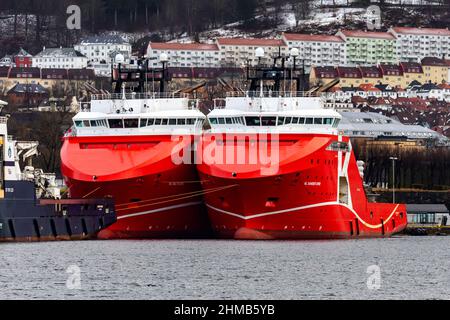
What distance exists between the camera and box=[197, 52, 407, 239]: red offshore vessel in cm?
10688

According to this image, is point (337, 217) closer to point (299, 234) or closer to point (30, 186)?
point (299, 234)

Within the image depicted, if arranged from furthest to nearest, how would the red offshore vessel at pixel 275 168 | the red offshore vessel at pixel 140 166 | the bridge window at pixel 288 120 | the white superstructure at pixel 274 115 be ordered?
the bridge window at pixel 288 120
the white superstructure at pixel 274 115
the red offshore vessel at pixel 140 166
the red offshore vessel at pixel 275 168

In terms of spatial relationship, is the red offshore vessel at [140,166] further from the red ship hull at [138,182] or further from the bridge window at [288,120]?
the bridge window at [288,120]

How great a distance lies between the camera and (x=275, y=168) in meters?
106

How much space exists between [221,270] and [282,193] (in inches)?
788

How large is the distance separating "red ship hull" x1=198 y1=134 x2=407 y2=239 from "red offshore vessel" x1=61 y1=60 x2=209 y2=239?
6.06 ft

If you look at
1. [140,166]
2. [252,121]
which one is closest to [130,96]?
[140,166]

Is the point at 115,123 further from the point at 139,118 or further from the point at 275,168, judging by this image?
the point at 275,168

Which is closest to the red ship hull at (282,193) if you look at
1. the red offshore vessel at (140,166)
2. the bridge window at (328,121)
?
the bridge window at (328,121)

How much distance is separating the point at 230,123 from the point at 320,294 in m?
33.1

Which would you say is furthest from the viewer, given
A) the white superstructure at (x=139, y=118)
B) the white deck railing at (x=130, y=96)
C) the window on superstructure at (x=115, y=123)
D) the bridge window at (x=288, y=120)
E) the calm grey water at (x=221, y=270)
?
the white deck railing at (x=130, y=96)

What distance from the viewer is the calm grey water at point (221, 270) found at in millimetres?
78500

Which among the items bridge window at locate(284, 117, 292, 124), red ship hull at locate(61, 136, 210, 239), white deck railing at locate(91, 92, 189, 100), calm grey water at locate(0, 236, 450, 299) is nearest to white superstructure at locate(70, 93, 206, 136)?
white deck railing at locate(91, 92, 189, 100)

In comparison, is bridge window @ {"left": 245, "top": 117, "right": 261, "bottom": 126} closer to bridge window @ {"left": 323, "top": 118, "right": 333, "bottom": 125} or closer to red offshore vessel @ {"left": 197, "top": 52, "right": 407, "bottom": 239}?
red offshore vessel @ {"left": 197, "top": 52, "right": 407, "bottom": 239}
